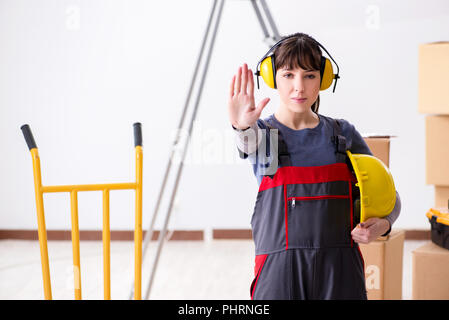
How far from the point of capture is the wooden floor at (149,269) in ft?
8.83

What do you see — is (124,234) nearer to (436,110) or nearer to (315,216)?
(436,110)

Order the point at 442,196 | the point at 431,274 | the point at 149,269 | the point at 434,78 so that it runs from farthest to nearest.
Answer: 1. the point at 149,269
2. the point at 442,196
3. the point at 434,78
4. the point at 431,274

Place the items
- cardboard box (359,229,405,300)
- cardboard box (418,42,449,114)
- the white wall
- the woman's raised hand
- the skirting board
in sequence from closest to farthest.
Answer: the woman's raised hand → cardboard box (359,229,405,300) → cardboard box (418,42,449,114) → the white wall → the skirting board

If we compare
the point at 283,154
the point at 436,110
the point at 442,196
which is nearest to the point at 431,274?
the point at 442,196

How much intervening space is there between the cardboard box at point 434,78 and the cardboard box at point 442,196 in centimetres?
38

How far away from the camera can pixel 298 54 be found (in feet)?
3.09

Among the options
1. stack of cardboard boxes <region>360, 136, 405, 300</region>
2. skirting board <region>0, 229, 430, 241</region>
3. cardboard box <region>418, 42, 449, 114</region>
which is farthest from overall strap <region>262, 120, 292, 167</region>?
skirting board <region>0, 229, 430, 241</region>

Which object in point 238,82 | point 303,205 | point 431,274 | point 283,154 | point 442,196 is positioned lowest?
point 431,274

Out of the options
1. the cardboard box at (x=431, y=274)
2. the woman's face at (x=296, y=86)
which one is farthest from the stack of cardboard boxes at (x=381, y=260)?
the woman's face at (x=296, y=86)

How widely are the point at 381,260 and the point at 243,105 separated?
3.91 feet

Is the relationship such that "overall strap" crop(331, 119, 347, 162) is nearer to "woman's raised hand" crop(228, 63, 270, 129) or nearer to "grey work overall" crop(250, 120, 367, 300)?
"grey work overall" crop(250, 120, 367, 300)

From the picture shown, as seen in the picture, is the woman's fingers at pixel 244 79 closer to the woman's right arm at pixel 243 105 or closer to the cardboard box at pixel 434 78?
the woman's right arm at pixel 243 105

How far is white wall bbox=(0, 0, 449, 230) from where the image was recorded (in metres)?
3.71
